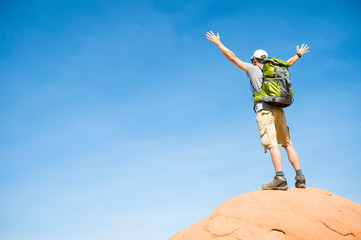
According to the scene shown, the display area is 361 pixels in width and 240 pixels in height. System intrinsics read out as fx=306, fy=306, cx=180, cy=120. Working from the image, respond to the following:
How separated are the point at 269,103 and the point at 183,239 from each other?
387cm

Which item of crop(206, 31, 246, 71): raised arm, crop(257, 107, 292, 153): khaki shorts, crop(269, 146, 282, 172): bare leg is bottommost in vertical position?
crop(269, 146, 282, 172): bare leg

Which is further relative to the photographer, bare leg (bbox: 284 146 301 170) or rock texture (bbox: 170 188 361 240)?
bare leg (bbox: 284 146 301 170)

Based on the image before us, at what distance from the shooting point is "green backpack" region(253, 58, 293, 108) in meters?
7.57

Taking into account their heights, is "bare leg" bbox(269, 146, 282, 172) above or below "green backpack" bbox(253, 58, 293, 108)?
below

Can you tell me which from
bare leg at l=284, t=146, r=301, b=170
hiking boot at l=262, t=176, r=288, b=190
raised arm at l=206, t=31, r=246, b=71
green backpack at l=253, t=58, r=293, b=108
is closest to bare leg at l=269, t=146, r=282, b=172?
hiking boot at l=262, t=176, r=288, b=190

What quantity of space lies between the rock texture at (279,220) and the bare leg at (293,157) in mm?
772

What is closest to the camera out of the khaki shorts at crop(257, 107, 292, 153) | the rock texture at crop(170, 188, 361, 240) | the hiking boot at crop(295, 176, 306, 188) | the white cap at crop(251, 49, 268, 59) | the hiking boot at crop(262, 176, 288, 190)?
the rock texture at crop(170, 188, 361, 240)

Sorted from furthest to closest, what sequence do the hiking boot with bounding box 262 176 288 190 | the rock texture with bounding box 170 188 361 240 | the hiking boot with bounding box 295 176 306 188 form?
the hiking boot with bounding box 295 176 306 188 → the hiking boot with bounding box 262 176 288 190 → the rock texture with bounding box 170 188 361 240

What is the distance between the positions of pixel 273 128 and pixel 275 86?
41.1 inches

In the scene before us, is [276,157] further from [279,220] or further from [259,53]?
[259,53]

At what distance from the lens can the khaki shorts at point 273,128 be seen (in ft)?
24.7

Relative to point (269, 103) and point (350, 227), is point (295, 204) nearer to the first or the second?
point (350, 227)

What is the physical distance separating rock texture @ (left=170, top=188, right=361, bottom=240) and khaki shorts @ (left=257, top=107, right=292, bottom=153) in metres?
1.24

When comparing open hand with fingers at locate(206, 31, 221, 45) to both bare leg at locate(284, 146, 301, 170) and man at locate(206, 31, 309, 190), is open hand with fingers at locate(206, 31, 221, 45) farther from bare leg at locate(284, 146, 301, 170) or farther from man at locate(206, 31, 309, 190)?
bare leg at locate(284, 146, 301, 170)
